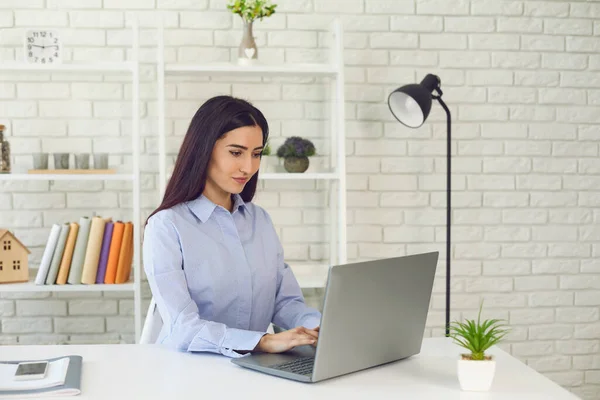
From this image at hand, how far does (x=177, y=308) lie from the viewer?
1938 millimetres

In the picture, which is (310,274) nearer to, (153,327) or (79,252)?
(79,252)

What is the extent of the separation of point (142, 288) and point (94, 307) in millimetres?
235

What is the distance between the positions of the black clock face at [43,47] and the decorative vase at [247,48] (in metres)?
0.71

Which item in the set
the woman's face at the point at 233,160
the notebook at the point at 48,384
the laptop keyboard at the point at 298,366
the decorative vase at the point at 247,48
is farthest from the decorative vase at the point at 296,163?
the notebook at the point at 48,384

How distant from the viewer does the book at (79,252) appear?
9.93ft

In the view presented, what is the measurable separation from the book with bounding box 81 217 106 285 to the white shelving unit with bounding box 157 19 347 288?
0.28 meters

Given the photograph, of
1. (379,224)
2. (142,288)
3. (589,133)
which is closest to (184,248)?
(142,288)

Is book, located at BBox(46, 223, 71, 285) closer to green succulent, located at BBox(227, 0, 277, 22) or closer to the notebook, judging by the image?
green succulent, located at BBox(227, 0, 277, 22)

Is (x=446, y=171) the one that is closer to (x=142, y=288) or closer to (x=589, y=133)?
(x=589, y=133)

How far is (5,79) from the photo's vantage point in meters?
3.27

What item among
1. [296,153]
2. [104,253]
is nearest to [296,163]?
[296,153]

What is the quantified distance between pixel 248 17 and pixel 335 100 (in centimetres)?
53

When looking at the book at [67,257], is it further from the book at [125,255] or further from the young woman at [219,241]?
the young woman at [219,241]

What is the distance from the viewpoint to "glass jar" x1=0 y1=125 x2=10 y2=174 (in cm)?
302
